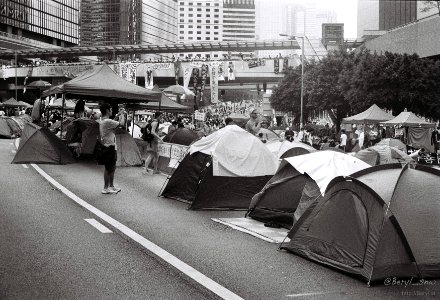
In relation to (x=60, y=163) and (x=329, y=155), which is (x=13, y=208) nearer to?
(x=329, y=155)

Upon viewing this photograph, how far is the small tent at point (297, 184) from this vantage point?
29.9 ft

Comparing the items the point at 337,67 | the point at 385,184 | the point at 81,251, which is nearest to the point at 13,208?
the point at 81,251

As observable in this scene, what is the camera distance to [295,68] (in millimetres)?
70062

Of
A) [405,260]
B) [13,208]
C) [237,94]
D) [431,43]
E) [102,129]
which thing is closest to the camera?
[405,260]

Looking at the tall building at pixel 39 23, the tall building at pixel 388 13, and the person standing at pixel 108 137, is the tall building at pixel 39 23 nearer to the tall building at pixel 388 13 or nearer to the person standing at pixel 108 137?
the tall building at pixel 388 13

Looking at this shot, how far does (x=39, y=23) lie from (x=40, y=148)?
11273 cm

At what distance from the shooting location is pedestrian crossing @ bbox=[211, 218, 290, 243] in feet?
→ 28.6

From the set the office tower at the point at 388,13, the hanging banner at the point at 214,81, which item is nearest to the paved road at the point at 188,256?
the hanging banner at the point at 214,81

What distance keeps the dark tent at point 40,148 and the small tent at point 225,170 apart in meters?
8.15

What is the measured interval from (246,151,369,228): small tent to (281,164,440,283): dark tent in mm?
1598

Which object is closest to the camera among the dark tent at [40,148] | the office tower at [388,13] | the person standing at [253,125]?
the person standing at [253,125]

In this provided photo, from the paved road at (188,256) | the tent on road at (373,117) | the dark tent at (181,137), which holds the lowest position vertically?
the paved road at (188,256)

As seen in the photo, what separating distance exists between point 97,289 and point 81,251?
173 centimetres

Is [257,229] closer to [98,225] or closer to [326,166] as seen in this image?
[326,166]
